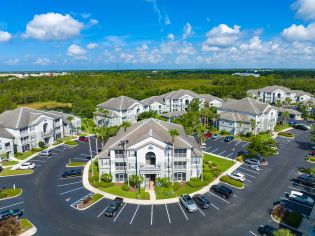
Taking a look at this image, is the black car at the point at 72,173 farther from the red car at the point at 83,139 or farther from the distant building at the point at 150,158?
the red car at the point at 83,139

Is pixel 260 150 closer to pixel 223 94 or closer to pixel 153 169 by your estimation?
pixel 153 169

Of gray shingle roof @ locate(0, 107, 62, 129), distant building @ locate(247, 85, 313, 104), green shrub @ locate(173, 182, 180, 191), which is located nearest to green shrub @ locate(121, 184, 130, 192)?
green shrub @ locate(173, 182, 180, 191)

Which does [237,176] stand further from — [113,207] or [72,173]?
[72,173]

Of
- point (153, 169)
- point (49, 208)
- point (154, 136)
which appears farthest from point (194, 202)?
point (49, 208)

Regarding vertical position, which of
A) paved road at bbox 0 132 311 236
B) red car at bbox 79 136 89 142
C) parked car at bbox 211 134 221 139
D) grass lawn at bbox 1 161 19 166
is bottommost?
paved road at bbox 0 132 311 236

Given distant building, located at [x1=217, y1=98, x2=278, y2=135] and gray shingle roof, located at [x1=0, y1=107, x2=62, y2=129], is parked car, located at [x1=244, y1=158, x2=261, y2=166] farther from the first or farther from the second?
gray shingle roof, located at [x1=0, y1=107, x2=62, y2=129]

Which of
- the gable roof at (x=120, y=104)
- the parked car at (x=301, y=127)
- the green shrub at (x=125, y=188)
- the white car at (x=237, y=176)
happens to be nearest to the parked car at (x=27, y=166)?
the green shrub at (x=125, y=188)

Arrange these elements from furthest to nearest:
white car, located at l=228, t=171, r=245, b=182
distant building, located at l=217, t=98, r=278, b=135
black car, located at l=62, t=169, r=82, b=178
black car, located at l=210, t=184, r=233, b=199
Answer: distant building, located at l=217, t=98, r=278, b=135 → black car, located at l=62, t=169, r=82, b=178 → white car, located at l=228, t=171, r=245, b=182 → black car, located at l=210, t=184, r=233, b=199

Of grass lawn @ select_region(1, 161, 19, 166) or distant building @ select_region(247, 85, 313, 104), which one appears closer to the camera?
grass lawn @ select_region(1, 161, 19, 166)
